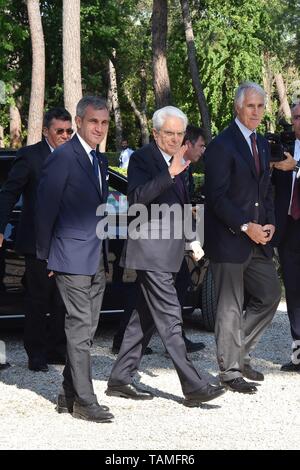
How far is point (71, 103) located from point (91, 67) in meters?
27.0

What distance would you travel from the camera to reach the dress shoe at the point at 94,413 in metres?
5.60

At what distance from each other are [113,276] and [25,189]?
4.06 feet

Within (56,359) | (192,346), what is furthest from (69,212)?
(192,346)

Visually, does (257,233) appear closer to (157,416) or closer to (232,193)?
(232,193)

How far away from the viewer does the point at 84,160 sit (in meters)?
5.74

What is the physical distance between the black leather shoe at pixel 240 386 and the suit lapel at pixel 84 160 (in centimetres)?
161

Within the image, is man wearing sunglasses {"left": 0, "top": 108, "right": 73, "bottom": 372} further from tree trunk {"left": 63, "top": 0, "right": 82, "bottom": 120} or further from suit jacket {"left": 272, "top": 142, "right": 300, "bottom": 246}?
tree trunk {"left": 63, "top": 0, "right": 82, "bottom": 120}

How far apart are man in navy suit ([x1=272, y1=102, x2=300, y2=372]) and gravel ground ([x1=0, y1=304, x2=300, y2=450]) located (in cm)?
34

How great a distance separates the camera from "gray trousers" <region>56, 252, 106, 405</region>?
5.64 m

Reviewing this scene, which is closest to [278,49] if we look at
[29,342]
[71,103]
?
[71,103]

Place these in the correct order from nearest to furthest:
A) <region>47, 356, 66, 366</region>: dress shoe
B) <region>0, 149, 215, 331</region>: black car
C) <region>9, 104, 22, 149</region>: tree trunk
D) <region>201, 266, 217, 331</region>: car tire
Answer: <region>47, 356, 66, 366</region>: dress shoe
<region>0, 149, 215, 331</region>: black car
<region>201, 266, 217, 331</region>: car tire
<region>9, 104, 22, 149</region>: tree trunk

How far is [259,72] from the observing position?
131ft

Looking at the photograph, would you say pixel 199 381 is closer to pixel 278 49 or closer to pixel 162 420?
pixel 162 420

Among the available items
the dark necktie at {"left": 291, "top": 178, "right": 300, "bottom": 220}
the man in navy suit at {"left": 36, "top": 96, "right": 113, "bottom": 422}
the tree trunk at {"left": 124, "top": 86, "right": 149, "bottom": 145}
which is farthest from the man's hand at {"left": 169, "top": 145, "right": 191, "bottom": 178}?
the tree trunk at {"left": 124, "top": 86, "right": 149, "bottom": 145}
